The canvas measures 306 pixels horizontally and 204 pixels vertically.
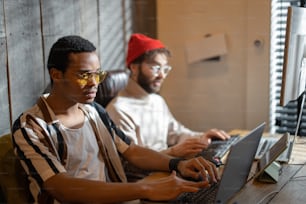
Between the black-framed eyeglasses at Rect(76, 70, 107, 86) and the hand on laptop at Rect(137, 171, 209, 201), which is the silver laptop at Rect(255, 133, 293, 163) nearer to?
the hand on laptop at Rect(137, 171, 209, 201)

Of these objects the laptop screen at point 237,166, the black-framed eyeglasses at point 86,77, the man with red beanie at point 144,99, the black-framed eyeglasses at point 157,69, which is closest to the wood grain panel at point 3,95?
the black-framed eyeglasses at point 86,77

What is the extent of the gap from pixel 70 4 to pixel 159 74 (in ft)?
1.70

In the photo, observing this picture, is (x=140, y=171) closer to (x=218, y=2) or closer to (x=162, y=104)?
(x=162, y=104)

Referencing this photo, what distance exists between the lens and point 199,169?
1.60 metres

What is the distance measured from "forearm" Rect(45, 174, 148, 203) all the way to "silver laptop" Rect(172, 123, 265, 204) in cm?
12

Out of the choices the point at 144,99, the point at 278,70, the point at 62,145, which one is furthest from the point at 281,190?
the point at 278,70

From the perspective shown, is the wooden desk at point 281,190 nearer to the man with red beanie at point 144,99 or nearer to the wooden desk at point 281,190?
the wooden desk at point 281,190

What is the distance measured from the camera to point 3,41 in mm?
1880

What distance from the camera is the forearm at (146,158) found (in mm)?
1812

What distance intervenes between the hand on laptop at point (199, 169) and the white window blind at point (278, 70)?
3.69ft

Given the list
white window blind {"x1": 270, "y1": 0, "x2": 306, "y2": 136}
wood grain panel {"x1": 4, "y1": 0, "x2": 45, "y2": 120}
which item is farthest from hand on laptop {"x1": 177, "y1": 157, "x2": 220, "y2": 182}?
white window blind {"x1": 270, "y1": 0, "x2": 306, "y2": 136}

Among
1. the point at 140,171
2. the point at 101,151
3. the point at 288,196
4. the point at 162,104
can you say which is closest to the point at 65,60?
the point at 101,151

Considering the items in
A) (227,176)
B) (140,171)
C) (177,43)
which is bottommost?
(140,171)

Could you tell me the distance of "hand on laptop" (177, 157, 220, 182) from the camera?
1533 mm
